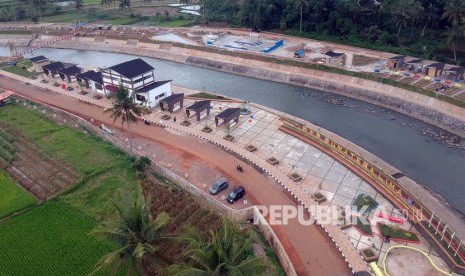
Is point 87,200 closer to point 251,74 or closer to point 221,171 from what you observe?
point 221,171

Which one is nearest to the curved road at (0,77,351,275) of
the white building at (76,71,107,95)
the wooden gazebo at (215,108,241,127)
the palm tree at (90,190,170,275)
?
the white building at (76,71,107,95)

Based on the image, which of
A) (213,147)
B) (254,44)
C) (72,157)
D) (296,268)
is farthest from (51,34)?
(296,268)

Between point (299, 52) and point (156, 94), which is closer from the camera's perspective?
point (156, 94)

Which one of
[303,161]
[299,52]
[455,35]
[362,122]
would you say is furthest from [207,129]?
[455,35]

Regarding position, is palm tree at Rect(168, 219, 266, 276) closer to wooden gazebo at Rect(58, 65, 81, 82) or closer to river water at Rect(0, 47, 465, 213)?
river water at Rect(0, 47, 465, 213)

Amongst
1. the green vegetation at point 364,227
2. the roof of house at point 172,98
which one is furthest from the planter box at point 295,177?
the roof of house at point 172,98

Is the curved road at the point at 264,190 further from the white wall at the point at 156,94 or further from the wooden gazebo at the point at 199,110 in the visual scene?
the white wall at the point at 156,94

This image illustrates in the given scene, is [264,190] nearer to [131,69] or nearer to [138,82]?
[138,82]
